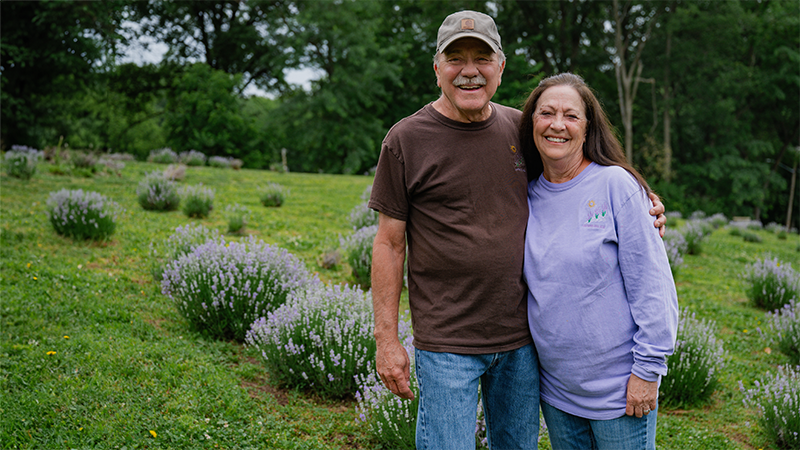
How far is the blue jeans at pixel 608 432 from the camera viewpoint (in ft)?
6.60

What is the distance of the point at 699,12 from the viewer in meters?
28.9

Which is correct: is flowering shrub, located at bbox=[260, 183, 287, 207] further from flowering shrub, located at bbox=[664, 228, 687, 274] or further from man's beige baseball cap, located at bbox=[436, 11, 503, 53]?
man's beige baseball cap, located at bbox=[436, 11, 503, 53]

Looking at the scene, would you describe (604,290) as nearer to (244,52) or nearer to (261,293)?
(261,293)

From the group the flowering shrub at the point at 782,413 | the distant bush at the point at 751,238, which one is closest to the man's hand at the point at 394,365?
the flowering shrub at the point at 782,413

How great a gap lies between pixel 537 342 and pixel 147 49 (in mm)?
31600

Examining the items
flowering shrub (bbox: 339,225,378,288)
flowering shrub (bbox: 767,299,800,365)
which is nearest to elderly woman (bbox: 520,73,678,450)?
flowering shrub (bbox: 339,225,378,288)

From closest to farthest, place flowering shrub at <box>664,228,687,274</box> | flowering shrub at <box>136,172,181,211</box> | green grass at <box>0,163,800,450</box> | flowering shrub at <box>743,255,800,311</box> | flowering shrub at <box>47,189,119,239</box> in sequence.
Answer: green grass at <box>0,163,800,450</box> < flowering shrub at <box>47,189,119,239</box> < flowering shrub at <box>743,255,800,311</box> < flowering shrub at <box>664,228,687,274</box> < flowering shrub at <box>136,172,181,211</box>

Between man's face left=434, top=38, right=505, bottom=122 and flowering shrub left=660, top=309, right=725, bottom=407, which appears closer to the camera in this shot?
man's face left=434, top=38, right=505, bottom=122

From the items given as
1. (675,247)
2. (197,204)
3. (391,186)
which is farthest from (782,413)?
(197,204)

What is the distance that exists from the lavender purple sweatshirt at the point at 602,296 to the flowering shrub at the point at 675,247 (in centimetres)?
763

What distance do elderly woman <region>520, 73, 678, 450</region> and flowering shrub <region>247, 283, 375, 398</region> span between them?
75.4 inches

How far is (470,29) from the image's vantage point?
2.13 metres

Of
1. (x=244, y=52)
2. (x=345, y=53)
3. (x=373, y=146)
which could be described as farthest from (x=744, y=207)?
(x=244, y=52)

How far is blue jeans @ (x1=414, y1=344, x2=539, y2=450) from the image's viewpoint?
208 cm
